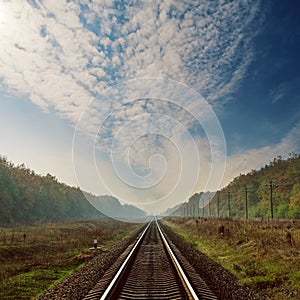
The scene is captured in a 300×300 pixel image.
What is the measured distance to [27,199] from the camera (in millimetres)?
71625

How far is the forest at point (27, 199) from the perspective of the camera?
60.2 metres

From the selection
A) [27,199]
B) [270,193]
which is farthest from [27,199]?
[270,193]

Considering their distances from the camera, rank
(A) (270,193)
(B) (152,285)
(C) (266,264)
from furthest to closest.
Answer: (A) (270,193)
(C) (266,264)
(B) (152,285)

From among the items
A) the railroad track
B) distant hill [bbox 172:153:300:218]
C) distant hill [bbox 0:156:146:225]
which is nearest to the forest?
distant hill [bbox 0:156:146:225]

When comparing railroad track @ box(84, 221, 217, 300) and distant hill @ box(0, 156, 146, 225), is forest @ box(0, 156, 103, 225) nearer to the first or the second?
distant hill @ box(0, 156, 146, 225)

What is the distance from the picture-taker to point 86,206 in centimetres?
14438

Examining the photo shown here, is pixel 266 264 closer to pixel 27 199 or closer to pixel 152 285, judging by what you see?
pixel 152 285

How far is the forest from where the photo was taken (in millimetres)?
60156

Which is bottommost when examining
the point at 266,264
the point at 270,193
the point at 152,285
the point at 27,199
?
the point at 152,285

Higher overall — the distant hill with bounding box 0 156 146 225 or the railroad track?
the distant hill with bounding box 0 156 146 225

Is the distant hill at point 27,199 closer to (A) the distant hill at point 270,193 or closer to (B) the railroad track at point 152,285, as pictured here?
(A) the distant hill at point 270,193

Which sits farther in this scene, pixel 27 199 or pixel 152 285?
pixel 27 199

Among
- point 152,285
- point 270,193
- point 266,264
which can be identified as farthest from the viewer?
point 270,193

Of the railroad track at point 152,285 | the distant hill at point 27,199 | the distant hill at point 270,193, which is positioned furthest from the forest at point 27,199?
the railroad track at point 152,285
